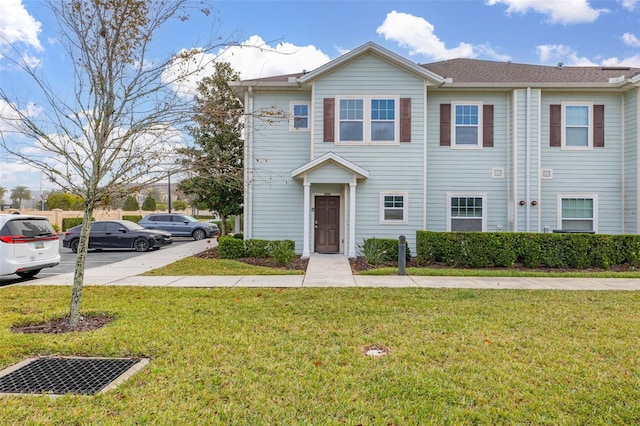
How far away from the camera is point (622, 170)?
13.7m

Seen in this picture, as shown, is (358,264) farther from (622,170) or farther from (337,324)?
(622,170)

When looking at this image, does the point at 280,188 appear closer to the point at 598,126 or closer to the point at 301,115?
the point at 301,115

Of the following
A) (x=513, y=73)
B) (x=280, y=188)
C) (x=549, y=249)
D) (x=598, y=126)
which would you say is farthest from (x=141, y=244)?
(x=598, y=126)

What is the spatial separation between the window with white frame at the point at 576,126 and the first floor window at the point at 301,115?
9.12 metres

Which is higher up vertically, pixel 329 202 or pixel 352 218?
pixel 329 202

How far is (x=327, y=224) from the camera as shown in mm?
14078

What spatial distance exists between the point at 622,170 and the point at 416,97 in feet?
25.6

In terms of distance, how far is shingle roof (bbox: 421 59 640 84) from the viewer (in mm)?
13938

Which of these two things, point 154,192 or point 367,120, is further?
point 367,120

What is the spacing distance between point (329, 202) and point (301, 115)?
3280mm

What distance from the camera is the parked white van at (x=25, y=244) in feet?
28.2

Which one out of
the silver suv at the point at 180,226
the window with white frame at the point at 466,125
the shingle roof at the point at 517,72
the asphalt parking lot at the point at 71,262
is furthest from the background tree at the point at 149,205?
the window with white frame at the point at 466,125

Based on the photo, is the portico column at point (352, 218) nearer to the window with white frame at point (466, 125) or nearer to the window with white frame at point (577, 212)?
the window with white frame at point (466, 125)

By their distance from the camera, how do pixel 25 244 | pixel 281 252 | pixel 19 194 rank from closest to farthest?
1. pixel 25 244
2. pixel 281 252
3. pixel 19 194
